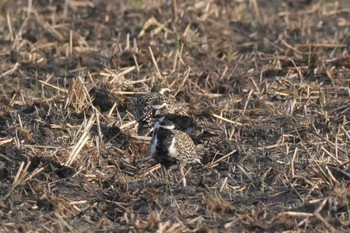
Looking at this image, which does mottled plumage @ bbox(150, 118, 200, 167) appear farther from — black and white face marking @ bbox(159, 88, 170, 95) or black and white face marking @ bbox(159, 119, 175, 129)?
black and white face marking @ bbox(159, 88, 170, 95)

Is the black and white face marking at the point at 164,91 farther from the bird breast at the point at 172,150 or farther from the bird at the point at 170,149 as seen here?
Result: the bird breast at the point at 172,150

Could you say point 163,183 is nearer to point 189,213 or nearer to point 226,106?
point 189,213

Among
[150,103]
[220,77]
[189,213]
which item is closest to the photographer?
[189,213]

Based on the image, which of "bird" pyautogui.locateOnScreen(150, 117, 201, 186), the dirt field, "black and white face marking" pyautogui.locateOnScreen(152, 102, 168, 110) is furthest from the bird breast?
"black and white face marking" pyautogui.locateOnScreen(152, 102, 168, 110)

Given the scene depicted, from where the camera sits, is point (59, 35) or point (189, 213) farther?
point (59, 35)

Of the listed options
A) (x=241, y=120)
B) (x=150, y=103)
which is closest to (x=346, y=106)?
(x=241, y=120)
